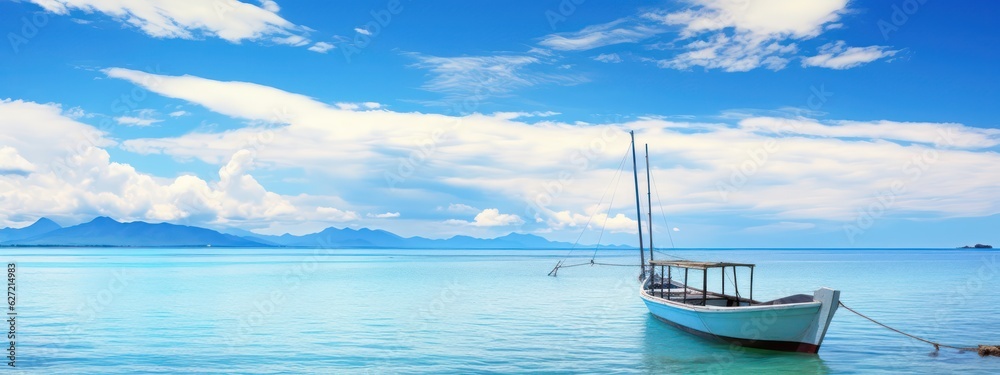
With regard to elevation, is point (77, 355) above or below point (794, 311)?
below

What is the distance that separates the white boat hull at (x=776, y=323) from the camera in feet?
73.2

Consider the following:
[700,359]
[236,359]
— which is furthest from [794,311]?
[236,359]

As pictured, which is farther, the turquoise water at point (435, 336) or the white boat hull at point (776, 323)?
the turquoise water at point (435, 336)

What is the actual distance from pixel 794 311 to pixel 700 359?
11.2ft

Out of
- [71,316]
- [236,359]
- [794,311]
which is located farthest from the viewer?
[71,316]

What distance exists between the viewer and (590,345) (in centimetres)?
2708

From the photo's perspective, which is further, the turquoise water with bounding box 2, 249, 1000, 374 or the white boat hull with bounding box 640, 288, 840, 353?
the turquoise water with bounding box 2, 249, 1000, 374

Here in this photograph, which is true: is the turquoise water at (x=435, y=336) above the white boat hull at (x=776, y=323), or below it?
below

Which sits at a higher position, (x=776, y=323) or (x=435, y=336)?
(x=776, y=323)

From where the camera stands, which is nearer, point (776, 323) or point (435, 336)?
point (776, 323)

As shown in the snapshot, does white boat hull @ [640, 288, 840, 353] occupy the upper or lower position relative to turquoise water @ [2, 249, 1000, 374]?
upper

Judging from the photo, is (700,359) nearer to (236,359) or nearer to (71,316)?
(236,359)

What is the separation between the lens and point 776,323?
23.2 meters

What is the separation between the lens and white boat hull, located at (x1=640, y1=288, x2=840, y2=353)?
878 inches
